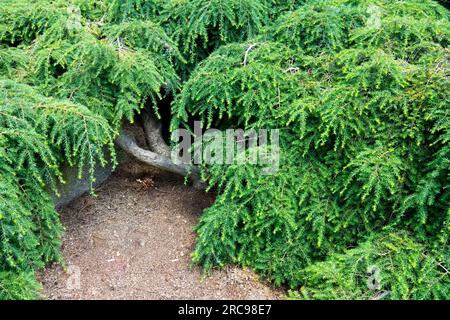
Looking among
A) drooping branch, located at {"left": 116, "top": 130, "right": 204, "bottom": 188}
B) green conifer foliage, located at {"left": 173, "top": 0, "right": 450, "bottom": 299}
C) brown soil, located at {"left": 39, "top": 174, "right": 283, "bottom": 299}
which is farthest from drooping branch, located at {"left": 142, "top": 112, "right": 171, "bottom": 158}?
green conifer foliage, located at {"left": 173, "top": 0, "right": 450, "bottom": 299}

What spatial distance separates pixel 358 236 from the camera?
3359 mm

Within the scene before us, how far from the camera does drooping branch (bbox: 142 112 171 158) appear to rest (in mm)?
4375

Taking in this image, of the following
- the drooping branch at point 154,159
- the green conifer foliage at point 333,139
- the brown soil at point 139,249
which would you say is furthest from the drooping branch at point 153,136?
the green conifer foliage at point 333,139

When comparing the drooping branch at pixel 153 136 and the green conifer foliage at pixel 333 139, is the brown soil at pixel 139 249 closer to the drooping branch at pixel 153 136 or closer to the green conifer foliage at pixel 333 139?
the green conifer foliage at pixel 333 139

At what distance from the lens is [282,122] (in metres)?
3.44

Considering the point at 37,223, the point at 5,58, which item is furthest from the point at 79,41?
the point at 37,223

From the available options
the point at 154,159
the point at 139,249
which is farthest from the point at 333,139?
the point at 139,249

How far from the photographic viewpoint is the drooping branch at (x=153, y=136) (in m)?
4.38

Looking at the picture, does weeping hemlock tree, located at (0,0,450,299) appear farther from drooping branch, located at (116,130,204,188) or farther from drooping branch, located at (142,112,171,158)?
drooping branch, located at (142,112,171,158)

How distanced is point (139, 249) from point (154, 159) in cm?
90

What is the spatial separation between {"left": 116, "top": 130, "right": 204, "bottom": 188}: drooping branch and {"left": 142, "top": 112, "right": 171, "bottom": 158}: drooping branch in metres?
0.14

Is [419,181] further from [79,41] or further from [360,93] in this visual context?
[79,41]

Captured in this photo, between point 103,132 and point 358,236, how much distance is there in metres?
2.08

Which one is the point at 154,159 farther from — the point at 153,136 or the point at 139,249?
the point at 139,249
